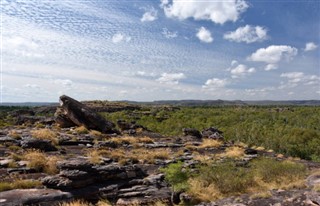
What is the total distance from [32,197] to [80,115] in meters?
21.0

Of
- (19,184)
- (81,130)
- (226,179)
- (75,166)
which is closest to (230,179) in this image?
(226,179)

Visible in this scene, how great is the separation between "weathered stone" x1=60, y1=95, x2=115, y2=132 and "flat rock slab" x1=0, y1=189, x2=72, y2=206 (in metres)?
19.8

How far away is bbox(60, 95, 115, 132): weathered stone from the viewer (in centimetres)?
3400

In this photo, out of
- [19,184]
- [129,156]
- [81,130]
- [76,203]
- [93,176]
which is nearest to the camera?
[76,203]

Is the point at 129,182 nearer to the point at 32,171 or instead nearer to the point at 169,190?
the point at 169,190

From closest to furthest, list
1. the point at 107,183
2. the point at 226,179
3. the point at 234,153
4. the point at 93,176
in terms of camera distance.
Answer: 1. the point at 93,176
2. the point at 107,183
3. the point at 226,179
4. the point at 234,153

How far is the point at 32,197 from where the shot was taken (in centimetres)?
1364

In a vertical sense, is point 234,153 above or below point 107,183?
below

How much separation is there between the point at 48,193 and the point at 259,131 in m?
75.8

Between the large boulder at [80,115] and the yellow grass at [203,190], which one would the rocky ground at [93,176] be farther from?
the large boulder at [80,115]

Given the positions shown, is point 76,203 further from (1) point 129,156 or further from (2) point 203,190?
(1) point 129,156

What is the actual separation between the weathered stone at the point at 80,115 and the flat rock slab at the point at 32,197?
19804 millimetres

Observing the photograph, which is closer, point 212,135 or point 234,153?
point 234,153

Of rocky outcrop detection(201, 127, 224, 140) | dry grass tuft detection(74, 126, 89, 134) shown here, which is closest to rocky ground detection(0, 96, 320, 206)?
dry grass tuft detection(74, 126, 89, 134)
